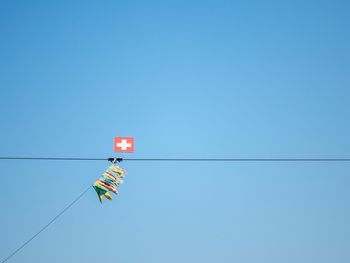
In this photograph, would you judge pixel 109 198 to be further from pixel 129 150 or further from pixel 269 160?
pixel 269 160

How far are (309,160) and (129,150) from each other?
7.14 metres

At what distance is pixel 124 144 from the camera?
2088 centimetres

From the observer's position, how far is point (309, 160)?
70.0 ft

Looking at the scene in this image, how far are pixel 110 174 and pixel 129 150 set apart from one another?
1514 millimetres

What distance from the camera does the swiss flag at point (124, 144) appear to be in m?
20.8

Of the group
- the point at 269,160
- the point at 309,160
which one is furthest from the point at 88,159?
the point at 309,160

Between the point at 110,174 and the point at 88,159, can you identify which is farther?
the point at 110,174

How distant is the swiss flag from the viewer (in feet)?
68.3

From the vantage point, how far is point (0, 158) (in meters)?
20.7

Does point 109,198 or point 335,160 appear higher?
point 335,160

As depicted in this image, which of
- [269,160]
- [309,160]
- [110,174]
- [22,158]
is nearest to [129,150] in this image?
[110,174]

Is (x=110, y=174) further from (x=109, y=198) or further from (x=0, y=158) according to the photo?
(x=0, y=158)

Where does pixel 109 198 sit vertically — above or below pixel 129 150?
below

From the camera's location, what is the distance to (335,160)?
21.0 metres
